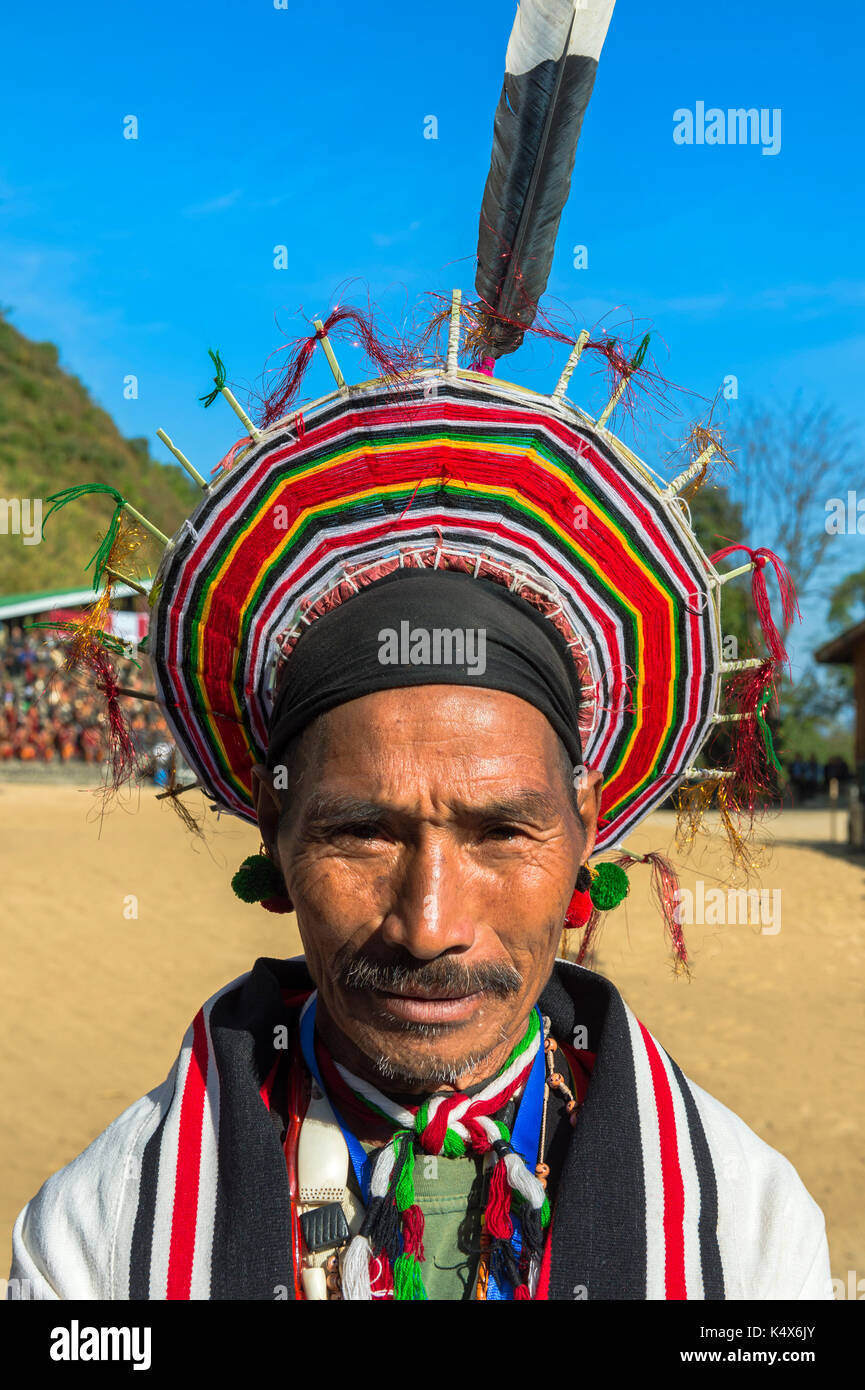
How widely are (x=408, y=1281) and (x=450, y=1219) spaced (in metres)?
0.11

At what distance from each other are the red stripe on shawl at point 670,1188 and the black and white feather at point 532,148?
1.33 meters

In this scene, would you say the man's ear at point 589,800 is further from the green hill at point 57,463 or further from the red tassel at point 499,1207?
the green hill at point 57,463

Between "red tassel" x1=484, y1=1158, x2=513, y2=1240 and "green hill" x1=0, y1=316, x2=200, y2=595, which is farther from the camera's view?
"green hill" x1=0, y1=316, x2=200, y2=595

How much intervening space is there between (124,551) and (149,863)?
502 inches

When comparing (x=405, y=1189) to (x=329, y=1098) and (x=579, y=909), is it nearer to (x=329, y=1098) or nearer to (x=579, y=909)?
(x=329, y=1098)

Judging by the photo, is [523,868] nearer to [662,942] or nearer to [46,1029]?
[46,1029]

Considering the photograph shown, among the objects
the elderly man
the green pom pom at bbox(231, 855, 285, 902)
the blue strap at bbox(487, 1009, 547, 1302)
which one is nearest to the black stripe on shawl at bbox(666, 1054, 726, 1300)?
the elderly man

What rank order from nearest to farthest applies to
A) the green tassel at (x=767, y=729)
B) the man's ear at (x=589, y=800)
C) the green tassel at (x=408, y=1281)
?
1. the green tassel at (x=408, y=1281)
2. the man's ear at (x=589, y=800)
3. the green tassel at (x=767, y=729)

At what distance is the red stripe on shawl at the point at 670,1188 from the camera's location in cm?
146

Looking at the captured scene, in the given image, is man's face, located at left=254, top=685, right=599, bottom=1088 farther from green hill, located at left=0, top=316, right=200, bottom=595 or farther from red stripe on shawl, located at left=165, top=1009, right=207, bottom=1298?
green hill, located at left=0, top=316, right=200, bottom=595

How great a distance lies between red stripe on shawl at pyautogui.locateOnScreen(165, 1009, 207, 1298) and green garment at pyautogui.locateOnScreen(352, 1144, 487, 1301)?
265 millimetres

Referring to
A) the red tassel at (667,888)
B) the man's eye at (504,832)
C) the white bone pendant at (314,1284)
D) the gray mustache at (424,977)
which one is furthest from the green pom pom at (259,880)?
the red tassel at (667,888)

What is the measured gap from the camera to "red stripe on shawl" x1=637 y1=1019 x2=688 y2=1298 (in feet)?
4.79

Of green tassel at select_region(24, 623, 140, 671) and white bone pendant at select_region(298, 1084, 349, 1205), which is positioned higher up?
green tassel at select_region(24, 623, 140, 671)
